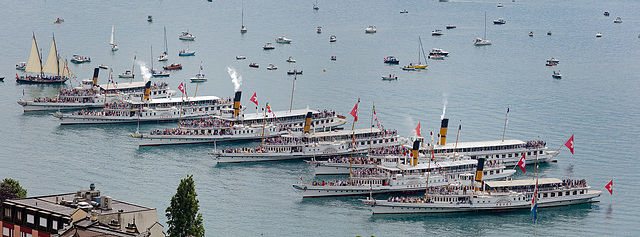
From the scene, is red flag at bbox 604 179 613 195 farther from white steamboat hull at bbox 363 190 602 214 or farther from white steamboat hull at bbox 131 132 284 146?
white steamboat hull at bbox 131 132 284 146

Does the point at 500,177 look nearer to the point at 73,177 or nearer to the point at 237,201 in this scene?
the point at 237,201

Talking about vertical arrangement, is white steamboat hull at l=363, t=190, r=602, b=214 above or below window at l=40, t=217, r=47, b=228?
above

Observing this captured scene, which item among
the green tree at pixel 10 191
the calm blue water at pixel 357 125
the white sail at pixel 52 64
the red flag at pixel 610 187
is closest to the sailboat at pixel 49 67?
the white sail at pixel 52 64

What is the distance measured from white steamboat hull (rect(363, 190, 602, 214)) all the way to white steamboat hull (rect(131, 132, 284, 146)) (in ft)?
137

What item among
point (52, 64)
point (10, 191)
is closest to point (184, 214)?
point (10, 191)

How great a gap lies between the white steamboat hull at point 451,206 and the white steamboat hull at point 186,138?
41.7 metres

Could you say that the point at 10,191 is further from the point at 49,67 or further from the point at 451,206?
the point at 49,67

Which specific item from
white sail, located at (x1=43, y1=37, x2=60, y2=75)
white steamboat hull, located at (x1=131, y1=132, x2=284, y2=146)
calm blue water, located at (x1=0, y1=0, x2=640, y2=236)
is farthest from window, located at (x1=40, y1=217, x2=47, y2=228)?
white sail, located at (x1=43, y1=37, x2=60, y2=75)

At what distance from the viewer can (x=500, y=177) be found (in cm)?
12375

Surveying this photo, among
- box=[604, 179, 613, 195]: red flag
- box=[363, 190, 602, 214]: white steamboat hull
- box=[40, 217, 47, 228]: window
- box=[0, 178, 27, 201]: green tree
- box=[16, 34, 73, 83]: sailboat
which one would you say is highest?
box=[16, 34, 73, 83]: sailboat

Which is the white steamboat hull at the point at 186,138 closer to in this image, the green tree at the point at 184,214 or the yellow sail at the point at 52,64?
the yellow sail at the point at 52,64

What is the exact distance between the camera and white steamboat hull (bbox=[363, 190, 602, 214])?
107312 millimetres

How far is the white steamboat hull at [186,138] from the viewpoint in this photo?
13862 cm

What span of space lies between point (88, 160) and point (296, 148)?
28.5 meters
